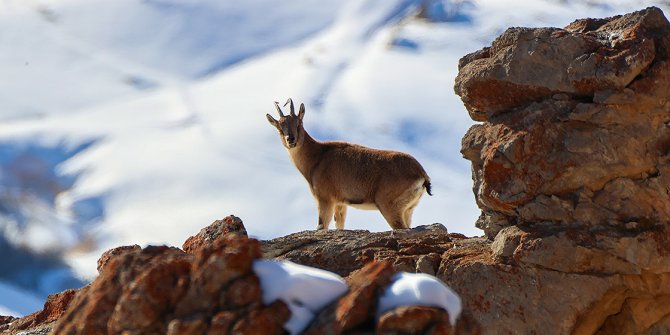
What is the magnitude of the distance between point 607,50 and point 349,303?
7.49m

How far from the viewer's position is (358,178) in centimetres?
1986

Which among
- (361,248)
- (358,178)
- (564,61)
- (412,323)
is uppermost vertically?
(358,178)

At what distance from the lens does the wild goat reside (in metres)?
19.3

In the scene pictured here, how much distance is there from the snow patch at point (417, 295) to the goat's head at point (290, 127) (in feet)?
44.7

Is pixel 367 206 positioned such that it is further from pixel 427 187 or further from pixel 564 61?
pixel 564 61

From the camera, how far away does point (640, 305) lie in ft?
45.6

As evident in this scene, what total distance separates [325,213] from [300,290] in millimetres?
12032

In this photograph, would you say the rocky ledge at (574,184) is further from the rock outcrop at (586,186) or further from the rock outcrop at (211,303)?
the rock outcrop at (211,303)

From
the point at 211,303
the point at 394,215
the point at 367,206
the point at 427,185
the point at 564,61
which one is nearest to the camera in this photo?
the point at 211,303

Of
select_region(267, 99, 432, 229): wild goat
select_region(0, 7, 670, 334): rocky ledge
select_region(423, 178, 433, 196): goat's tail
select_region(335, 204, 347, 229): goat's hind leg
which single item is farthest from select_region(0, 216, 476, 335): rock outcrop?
select_region(335, 204, 347, 229): goat's hind leg

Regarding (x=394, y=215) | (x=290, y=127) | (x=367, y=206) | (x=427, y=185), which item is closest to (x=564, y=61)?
(x=427, y=185)

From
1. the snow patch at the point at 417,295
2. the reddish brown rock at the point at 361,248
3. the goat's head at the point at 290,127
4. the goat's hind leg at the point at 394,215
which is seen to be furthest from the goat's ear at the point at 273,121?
the snow patch at the point at 417,295

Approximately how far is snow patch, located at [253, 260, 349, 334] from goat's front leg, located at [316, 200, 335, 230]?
11.6 metres

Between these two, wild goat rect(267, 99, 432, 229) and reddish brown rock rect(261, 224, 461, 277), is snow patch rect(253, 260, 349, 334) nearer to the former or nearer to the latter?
reddish brown rock rect(261, 224, 461, 277)
